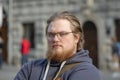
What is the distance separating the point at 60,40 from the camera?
3438 mm

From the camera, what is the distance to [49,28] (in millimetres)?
3484

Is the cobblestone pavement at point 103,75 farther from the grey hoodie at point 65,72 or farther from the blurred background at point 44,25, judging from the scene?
the grey hoodie at point 65,72

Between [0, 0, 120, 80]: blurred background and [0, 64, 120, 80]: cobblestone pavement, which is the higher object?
[0, 0, 120, 80]: blurred background

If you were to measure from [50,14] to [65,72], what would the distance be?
23402 millimetres

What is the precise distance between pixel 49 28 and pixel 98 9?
22.0 m

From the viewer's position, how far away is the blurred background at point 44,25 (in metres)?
24.6

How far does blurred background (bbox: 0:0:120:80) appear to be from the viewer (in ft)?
80.6

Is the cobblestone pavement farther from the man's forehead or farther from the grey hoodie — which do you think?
the man's forehead

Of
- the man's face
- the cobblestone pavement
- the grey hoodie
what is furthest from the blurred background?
the man's face

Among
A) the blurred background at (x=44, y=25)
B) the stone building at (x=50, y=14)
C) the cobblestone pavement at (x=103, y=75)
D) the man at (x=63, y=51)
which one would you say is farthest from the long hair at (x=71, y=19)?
the stone building at (x=50, y=14)

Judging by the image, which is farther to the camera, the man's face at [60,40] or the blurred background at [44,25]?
the blurred background at [44,25]

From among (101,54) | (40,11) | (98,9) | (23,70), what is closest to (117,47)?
(101,54)

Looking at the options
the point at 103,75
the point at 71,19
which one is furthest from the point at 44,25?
the point at 71,19

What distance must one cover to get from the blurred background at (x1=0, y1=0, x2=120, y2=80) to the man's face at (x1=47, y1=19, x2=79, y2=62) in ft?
63.8
